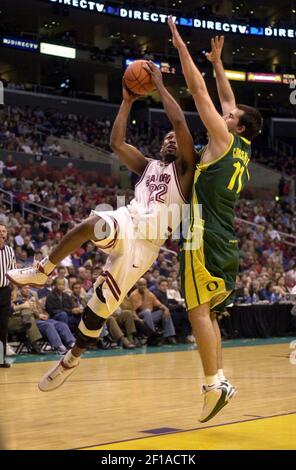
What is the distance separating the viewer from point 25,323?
10.2 metres

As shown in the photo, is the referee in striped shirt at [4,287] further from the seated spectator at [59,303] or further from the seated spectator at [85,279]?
the seated spectator at [85,279]

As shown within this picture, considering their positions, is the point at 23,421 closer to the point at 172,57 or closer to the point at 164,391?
the point at 164,391

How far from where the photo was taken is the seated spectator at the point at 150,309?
470 inches

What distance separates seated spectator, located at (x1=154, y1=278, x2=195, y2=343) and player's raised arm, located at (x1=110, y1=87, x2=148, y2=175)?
7.34 m

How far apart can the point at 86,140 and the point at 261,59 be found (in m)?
13.1

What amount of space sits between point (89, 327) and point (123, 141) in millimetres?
1374

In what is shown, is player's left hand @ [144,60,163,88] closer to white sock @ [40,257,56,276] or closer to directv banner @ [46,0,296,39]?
white sock @ [40,257,56,276]

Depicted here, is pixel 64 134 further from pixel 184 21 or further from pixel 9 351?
pixel 9 351

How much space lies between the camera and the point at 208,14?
2970 centimetres

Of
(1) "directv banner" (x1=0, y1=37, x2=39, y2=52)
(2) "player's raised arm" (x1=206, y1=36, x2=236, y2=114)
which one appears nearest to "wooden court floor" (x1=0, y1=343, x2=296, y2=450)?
(2) "player's raised arm" (x1=206, y1=36, x2=236, y2=114)

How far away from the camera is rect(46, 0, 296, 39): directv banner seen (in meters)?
26.7

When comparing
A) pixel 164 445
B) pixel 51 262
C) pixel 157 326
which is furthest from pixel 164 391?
pixel 157 326

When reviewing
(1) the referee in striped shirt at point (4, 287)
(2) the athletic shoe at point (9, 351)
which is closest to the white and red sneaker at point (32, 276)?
(1) the referee in striped shirt at point (4, 287)

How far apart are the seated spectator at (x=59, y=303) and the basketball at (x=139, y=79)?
6.03 meters
